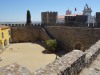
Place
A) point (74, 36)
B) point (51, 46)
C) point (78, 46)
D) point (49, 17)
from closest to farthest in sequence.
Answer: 1. point (78, 46)
2. point (74, 36)
3. point (51, 46)
4. point (49, 17)

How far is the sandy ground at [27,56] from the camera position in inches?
691

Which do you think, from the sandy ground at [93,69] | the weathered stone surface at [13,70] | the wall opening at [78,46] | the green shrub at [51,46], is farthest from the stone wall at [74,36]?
the weathered stone surface at [13,70]

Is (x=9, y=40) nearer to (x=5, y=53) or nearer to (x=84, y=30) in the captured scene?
(x=5, y=53)

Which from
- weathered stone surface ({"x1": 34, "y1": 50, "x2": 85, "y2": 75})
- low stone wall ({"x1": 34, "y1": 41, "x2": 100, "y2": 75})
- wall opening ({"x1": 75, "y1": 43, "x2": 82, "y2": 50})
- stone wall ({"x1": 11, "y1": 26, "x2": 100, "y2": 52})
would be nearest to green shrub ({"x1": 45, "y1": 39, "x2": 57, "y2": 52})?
stone wall ({"x1": 11, "y1": 26, "x2": 100, "y2": 52})

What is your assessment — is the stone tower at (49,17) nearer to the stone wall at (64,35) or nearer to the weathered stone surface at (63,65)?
the stone wall at (64,35)

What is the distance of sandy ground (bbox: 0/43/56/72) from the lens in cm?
1754

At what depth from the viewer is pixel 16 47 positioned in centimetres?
2417

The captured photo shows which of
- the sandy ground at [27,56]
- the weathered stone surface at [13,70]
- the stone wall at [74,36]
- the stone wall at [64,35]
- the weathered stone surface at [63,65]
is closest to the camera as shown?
the weathered stone surface at [13,70]

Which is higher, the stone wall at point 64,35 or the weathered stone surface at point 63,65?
the weathered stone surface at point 63,65

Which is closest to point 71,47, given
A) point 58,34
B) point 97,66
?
point 58,34

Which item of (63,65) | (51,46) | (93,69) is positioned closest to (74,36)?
(51,46)

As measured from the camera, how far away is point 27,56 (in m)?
20.5

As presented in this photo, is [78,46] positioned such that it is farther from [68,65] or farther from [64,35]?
[68,65]

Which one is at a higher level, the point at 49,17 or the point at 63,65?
the point at 49,17
